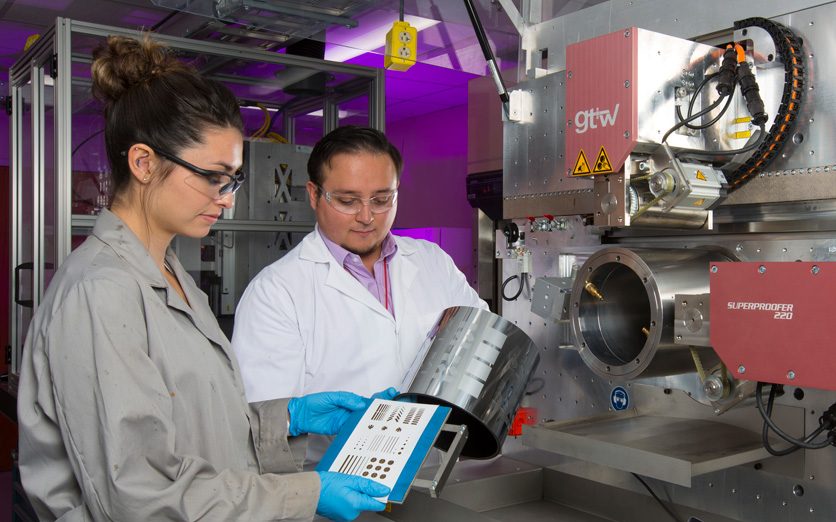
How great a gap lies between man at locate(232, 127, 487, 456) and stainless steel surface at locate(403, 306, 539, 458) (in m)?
0.38

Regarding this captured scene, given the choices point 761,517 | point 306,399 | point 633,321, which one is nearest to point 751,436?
point 761,517

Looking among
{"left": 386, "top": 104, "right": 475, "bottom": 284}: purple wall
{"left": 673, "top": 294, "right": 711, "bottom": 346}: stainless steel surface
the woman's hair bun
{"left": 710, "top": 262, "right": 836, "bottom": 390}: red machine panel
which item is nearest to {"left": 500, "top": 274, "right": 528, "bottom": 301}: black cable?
{"left": 673, "top": 294, "right": 711, "bottom": 346}: stainless steel surface

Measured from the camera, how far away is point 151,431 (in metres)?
0.99

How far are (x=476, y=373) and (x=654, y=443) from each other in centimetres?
34

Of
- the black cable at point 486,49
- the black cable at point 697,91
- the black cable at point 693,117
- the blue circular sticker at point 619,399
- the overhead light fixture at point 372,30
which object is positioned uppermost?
the overhead light fixture at point 372,30

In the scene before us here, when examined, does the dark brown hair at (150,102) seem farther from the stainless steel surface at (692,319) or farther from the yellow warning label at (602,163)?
the stainless steel surface at (692,319)

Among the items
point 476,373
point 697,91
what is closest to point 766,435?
point 476,373

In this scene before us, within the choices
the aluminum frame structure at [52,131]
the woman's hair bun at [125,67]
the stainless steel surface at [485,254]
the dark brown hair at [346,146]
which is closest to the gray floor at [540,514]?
the dark brown hair at [346,146]

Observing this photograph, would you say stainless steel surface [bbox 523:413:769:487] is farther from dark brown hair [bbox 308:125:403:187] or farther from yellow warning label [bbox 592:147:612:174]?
dark brown hair [bbox 308:125:403:187]

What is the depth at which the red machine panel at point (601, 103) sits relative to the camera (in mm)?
1302

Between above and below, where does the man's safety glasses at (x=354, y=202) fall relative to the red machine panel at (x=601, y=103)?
below

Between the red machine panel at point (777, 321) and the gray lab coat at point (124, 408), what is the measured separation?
664 mm

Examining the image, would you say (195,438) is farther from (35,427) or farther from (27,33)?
(27,33)

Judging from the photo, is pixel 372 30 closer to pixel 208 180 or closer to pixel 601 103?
pixel 601 103
